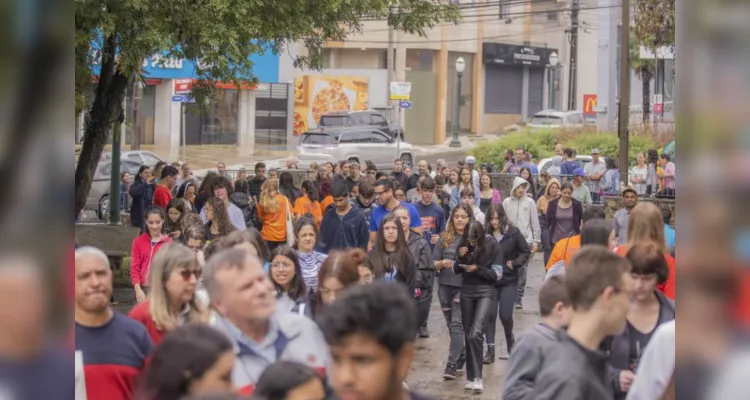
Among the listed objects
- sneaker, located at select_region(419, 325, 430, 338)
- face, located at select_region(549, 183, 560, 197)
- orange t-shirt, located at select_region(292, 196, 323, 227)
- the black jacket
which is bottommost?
sneaker, located at select_region(419, 325, 430, 338)

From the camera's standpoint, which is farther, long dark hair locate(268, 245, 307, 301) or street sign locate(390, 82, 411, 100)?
street sign locate(390, 82, 411, 100)

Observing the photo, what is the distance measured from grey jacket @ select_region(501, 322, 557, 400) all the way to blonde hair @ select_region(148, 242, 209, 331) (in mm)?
1281

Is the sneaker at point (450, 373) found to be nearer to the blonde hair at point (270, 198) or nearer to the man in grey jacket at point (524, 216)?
the man in grey jacket at point (524, 216)

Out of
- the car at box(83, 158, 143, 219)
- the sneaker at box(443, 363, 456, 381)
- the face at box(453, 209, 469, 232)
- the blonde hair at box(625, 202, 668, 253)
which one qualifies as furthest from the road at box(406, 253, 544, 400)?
the car at box(83, 158, 143, 219)

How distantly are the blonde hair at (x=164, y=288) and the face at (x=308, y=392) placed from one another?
4.82ft

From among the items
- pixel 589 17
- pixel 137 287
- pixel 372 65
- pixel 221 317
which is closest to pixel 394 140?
pixel 372 65

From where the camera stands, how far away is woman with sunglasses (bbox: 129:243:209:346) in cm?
496

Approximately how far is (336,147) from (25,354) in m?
32.3

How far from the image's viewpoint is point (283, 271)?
6332 millimetres

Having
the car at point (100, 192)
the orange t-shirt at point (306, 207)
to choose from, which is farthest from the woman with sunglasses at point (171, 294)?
the car at point (100, 192)

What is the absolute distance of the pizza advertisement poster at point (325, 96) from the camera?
47.2 meters

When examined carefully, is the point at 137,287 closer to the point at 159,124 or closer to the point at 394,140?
the point at 394,140

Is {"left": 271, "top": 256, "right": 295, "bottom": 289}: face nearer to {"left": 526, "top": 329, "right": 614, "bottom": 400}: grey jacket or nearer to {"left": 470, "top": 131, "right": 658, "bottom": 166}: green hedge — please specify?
{"left": 526, "top": 329, "right": 614, "bottom": 400}: grey jacket

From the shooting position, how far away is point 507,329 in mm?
10656
